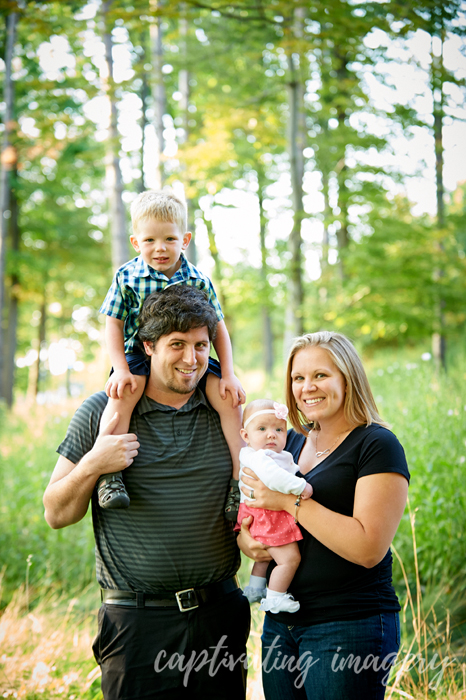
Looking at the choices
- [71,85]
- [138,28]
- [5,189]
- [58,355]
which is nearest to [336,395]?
[138,28]

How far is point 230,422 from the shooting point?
273cm

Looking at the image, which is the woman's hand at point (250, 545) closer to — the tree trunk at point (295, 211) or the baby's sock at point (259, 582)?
the baby's sock at point (259, 582)

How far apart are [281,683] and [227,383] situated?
1.32 meters

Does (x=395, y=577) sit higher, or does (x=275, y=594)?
(x=275, y=594)

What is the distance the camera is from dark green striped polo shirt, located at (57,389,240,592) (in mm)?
2422

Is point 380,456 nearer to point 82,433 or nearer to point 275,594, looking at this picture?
point 275,594

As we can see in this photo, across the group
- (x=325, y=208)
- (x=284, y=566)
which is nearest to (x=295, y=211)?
(x=325, y=208)

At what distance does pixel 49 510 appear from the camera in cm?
253

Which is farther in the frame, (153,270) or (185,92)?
(185,92)

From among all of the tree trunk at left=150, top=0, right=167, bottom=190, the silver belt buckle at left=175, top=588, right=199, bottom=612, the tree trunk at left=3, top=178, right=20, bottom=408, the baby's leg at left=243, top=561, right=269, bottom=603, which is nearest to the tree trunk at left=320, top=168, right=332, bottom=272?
the tree trunk at left=150, top=0, right=167, bottom=190

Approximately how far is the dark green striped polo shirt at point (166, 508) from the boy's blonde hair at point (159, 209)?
980 mm

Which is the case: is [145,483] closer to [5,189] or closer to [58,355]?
[5,189]

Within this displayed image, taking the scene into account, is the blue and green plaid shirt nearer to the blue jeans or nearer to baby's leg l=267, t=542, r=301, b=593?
baby's leg l=267, t=542, r=301, b=593

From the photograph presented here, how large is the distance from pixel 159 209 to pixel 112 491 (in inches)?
57.9
